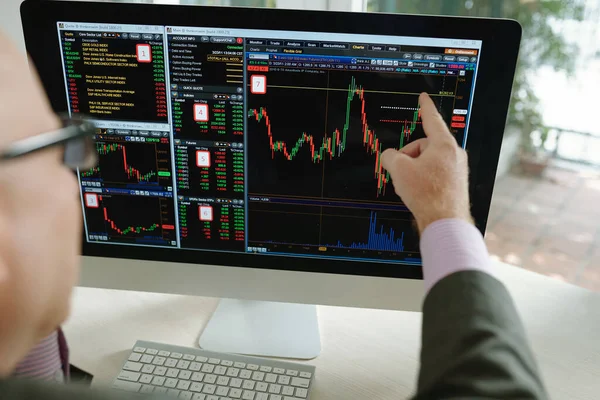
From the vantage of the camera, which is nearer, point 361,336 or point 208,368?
point 208,368

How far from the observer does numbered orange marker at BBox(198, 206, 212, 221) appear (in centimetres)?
84

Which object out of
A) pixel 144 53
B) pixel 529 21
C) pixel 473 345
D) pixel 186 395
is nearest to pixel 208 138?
pixel 144 53

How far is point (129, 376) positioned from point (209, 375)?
117 mm

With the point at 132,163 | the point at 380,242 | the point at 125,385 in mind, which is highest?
the point at 132,163

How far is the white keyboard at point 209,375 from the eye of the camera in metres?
0.77

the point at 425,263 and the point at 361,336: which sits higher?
the point at 425,263

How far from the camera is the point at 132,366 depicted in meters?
0.81

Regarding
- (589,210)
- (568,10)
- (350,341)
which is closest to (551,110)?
(568,10)

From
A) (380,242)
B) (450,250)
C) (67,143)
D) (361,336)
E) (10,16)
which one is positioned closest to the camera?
(67,143)

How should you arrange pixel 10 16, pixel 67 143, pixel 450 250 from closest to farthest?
pixel 67 143 < pixel 450 250 < pixel 10 16

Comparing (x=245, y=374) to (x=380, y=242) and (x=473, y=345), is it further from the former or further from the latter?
(x=473, y=345)

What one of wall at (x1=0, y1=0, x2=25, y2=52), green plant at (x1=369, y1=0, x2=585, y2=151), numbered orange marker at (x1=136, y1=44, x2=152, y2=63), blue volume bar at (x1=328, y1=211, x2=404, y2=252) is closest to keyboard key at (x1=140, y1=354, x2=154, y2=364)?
blue volume bar at (x1=328, y1=211, x2=404, y2=252)

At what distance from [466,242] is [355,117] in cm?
25

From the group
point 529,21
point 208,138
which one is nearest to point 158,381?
point 208,138
